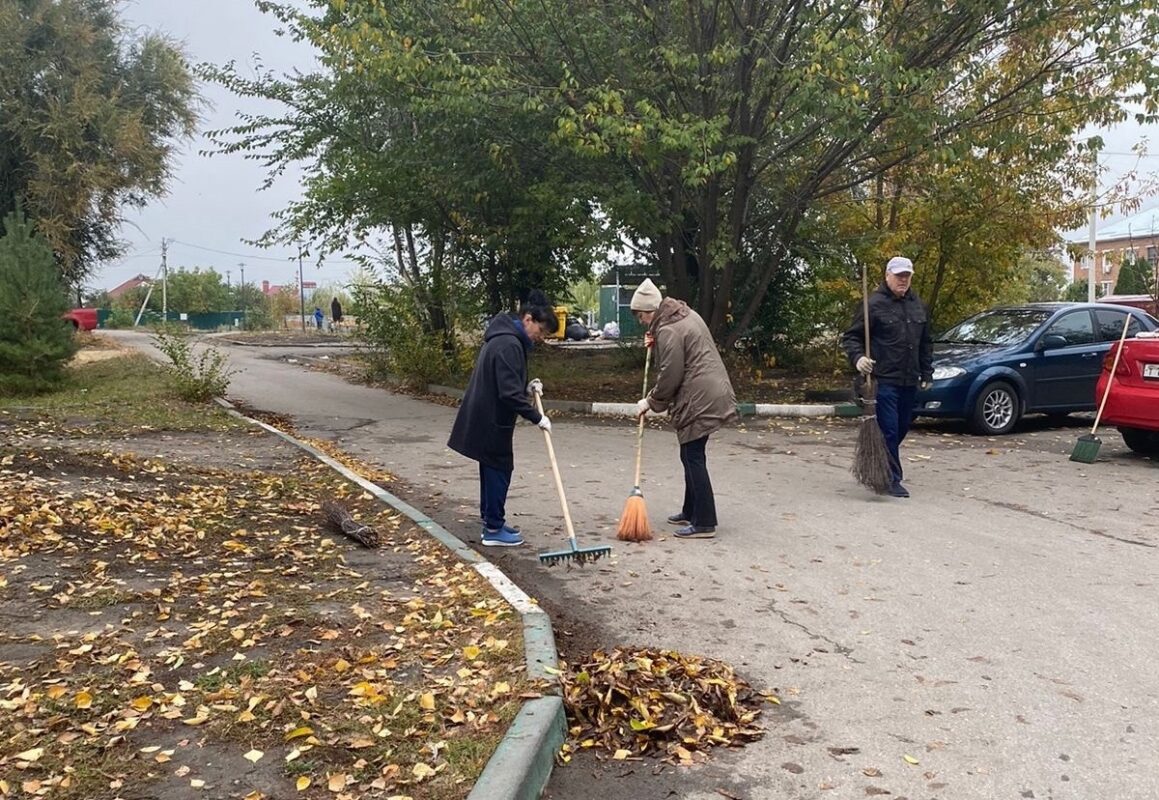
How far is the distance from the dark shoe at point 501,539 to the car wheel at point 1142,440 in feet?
25.2

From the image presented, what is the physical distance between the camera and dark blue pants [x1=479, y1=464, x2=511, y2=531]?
695cm

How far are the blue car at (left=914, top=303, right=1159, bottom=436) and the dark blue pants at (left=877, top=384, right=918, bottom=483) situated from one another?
4.14 m

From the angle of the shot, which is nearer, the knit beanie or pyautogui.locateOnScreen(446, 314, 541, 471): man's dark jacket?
pyautogui.locateOnScreen(446, 314, 541, 471): man's dark jacket

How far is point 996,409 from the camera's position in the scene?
12.5 meters

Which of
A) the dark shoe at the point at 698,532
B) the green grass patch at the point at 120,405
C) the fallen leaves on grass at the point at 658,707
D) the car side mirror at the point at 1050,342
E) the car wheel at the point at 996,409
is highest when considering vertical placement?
the car side mirror at the point at 1050,342

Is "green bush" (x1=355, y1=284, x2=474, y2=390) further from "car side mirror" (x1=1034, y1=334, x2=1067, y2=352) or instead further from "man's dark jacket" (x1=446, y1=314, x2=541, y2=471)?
"man's dark jacket" (x1=446, y1=314, x2=541, y2=471)

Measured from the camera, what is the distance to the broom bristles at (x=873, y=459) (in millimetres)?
8352

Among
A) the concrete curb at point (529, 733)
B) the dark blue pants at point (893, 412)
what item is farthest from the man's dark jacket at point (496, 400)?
the dark blue pants at point (893, 412)

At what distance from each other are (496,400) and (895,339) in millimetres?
3707

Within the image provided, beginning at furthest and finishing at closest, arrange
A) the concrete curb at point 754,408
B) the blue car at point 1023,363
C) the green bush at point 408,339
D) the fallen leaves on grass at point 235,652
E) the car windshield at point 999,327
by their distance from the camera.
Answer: the green bush at point 408,339 → the concrete curb at point 754,408 → the car windshield at point 999,327 → the blue car at point 1023,363 → the fallen leaves on grass at point 235,652

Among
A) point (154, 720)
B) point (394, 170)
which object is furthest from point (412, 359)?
point (154, 720)

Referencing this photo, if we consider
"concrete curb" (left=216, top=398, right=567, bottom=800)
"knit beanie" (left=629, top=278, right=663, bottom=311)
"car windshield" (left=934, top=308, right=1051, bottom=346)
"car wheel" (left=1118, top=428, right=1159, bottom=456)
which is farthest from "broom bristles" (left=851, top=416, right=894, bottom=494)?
"car windshield" (left=934, top=308, right=1051, bottom=346)

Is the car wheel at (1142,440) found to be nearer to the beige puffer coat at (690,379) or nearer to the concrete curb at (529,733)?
the beige puffer coat at (690,379)

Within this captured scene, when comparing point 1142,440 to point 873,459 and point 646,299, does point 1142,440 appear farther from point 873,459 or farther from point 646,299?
point 646,299
